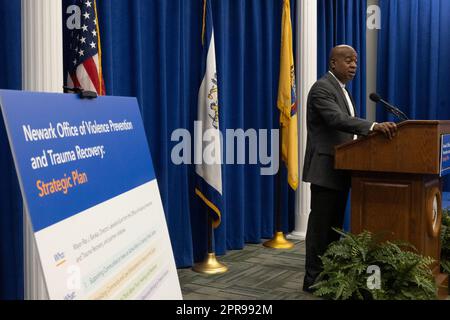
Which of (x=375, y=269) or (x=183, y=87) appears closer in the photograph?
(x=375, y=269)

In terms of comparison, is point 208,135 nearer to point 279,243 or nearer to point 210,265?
point 210,265

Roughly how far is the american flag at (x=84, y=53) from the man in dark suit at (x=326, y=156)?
1.26 meters

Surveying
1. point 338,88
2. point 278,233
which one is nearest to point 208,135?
point 338,88

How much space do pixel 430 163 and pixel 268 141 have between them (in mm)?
2275

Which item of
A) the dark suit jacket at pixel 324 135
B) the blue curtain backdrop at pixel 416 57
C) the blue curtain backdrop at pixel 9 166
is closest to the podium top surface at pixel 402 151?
the dark suit jacket at pixel 324 135

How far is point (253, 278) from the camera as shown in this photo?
11.8 ft

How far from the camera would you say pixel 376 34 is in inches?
253

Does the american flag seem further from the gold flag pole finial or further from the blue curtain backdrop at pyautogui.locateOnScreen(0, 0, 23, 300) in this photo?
the gold flag pole finial

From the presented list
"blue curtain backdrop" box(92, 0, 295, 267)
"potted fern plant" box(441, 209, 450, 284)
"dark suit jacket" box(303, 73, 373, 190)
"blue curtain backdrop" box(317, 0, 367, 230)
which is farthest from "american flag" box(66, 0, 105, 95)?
"blue curtain backdrop" box(317, 0, 367, 230)

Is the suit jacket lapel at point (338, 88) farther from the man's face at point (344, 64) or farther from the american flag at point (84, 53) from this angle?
the american flag at point (84, 53)

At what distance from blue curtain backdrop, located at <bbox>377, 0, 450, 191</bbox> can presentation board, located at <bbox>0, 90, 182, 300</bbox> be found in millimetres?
5071

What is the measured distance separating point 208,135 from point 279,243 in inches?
54.8

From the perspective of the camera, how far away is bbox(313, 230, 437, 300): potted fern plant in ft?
8.75

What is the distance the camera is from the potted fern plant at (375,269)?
267 centimetres
